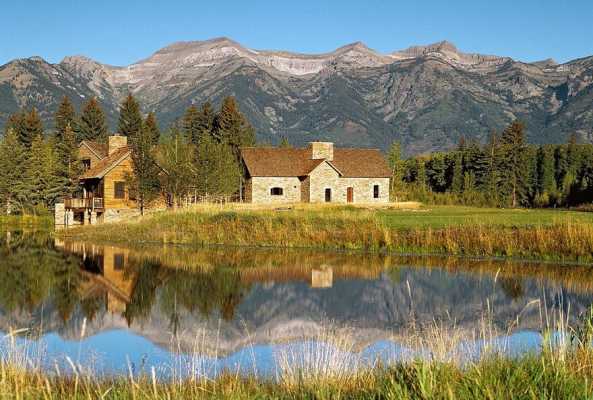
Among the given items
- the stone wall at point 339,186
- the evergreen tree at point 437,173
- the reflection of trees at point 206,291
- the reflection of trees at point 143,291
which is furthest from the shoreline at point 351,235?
the evergreen tree at point 437,173

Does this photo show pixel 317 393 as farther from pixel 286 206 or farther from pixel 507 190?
pixel 507 190

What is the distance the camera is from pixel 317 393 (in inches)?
290

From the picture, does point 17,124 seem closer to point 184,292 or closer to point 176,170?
point 176,170

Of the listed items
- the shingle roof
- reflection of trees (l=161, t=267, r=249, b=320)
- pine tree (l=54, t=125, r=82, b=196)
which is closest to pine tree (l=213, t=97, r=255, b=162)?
the shingle roof

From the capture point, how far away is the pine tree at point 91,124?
8581 cm

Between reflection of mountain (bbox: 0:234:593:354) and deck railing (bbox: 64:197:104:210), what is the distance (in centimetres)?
2236

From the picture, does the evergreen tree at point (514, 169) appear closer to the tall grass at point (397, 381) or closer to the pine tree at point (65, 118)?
the pine tree at point (65, 118)

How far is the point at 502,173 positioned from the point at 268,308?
2717 inches

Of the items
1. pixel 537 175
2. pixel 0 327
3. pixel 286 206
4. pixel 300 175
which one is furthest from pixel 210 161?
pixel 537 175

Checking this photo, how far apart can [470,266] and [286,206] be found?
29808 millimetres

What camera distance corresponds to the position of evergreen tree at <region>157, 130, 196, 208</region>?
157 ft

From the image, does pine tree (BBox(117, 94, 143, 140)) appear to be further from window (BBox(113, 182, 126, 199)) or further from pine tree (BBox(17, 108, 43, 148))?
window (BBox(113, 182, 126, 199))

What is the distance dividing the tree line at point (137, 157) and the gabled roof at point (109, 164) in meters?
0.97

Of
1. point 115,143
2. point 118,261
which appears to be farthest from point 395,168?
point 118,261
